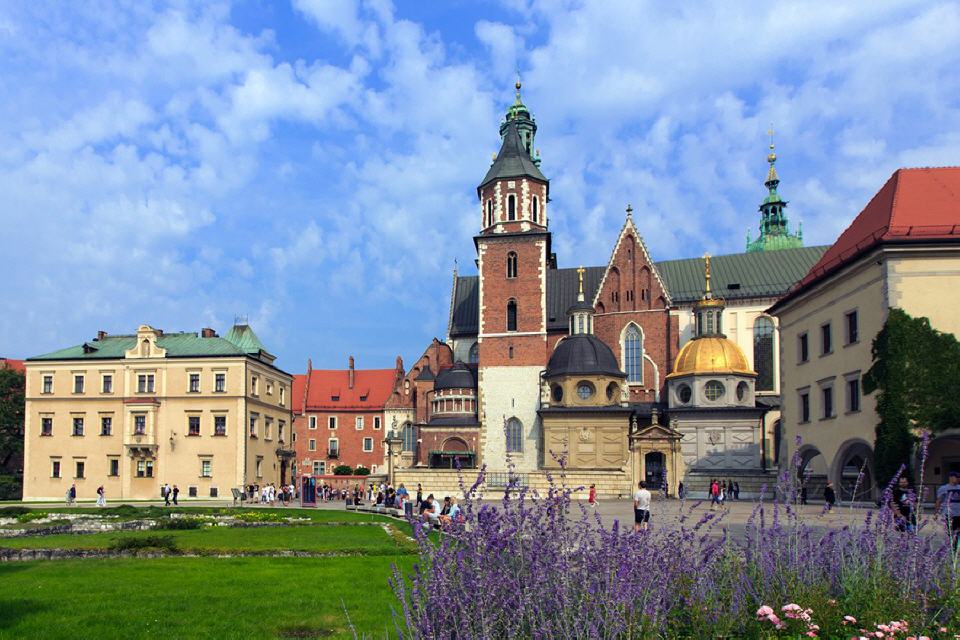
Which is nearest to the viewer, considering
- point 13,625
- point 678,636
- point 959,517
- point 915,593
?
point 678,636

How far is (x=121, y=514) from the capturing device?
29.2 m

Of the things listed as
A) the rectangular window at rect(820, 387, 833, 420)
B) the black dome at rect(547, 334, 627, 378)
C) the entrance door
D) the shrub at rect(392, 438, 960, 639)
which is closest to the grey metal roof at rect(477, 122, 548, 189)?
the black dome at rect(547, 334, 627, 378)

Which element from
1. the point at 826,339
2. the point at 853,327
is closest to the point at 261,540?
the point at 853,327

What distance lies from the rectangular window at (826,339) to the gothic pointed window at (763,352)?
78.2ft

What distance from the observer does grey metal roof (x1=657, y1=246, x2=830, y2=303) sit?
196 feet

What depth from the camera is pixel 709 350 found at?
171 ft

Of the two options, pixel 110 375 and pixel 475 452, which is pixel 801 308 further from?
pixel 110 375

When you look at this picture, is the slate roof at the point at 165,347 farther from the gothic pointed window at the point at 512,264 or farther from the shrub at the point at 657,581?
the shrub at the point at 657,581

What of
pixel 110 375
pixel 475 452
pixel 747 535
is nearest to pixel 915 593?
A: pixel 747 535

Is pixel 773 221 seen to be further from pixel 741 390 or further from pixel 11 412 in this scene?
pixel 11 412

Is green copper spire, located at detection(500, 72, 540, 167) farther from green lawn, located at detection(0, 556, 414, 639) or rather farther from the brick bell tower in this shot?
green lawn, located at detection(0, 556, 414, 639)

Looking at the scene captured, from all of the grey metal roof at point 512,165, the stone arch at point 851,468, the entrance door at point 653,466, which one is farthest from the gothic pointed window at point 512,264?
the stone arch at point 851,468

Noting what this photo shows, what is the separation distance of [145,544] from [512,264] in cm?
4316

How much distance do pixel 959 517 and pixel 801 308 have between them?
84.3ft
